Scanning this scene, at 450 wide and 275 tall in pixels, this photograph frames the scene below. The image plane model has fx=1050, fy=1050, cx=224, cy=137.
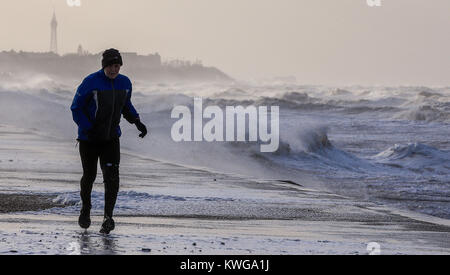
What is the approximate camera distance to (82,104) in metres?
7.85

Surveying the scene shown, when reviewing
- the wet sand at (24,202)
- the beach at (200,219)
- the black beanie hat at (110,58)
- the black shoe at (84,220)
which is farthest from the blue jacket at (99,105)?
the wet sand at (24,202)

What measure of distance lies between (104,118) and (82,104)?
7.9 inches

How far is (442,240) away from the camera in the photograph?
8617 mm

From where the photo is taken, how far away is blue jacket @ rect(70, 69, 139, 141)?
782 centimetres

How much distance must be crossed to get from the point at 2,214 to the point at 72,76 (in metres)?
110

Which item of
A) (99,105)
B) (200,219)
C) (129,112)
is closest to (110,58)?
(99,105)

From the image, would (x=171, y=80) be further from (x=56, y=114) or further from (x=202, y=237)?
(x=202, y=237)

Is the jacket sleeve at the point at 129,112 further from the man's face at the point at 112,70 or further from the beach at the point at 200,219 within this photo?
the beach at the point at 200,219

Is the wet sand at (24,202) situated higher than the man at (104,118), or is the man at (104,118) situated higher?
the man at (104,118)

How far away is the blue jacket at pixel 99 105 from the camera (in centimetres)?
782

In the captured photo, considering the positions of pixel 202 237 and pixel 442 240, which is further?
pixel 442 240

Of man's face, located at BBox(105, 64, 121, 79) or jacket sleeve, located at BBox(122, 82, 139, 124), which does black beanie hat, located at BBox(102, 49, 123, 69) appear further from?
jacket sleeve, located at BBox(122, 82, 139, 124)

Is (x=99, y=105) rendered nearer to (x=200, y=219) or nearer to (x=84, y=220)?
(x=84, y=220)

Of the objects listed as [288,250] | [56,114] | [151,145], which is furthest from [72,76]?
[288,250]
